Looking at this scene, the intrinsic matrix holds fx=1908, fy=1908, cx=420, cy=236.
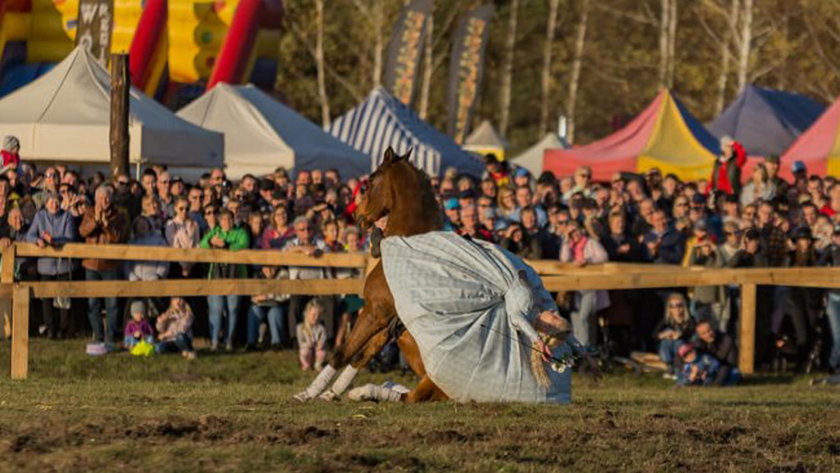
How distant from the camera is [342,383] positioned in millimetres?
13266

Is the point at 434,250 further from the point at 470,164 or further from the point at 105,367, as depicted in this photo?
the point at 470,164

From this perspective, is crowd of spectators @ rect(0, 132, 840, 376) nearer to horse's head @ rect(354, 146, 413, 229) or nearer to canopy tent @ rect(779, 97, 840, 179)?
horse's head @ rect(354, 146, 413, 229)

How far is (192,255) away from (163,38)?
18176 mm

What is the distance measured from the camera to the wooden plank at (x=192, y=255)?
19.6 metres

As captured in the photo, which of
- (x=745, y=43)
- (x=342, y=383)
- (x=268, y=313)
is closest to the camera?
(x=342, y=383)

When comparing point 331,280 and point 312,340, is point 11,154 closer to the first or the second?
point 312,340

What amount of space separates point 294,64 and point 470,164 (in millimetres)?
33143

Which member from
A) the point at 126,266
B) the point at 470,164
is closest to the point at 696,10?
the point at 470,164

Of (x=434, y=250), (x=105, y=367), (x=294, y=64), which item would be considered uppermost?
(x=294, y=64)

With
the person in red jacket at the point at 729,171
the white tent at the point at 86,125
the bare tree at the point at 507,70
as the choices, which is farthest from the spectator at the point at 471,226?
the bare tree at the point at 507,70

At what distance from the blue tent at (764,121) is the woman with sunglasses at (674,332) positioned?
18.5m

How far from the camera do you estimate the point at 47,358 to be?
19.2 metres

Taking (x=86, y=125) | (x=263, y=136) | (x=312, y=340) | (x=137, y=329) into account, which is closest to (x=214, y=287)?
(x=312, y=340)

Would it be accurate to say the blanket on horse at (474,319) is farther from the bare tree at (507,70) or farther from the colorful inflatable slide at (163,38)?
the bare tree at (507,70)
